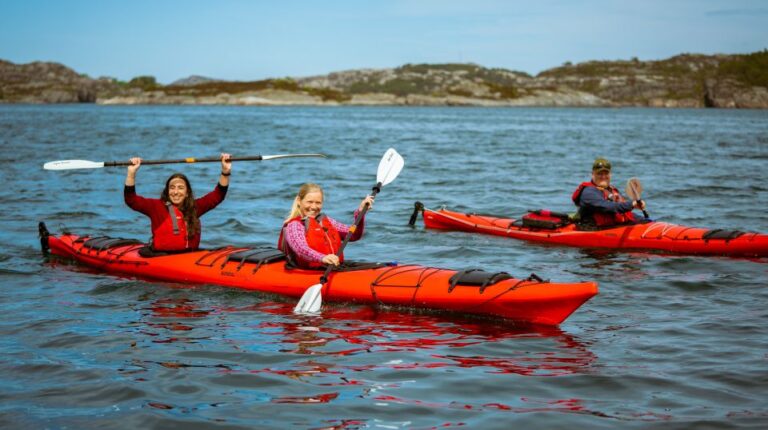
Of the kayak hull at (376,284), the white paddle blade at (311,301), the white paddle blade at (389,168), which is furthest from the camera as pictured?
the white paddle blade at (389,168)

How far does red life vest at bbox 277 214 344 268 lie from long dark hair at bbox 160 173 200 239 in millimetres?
1409

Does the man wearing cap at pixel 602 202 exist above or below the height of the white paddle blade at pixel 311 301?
above

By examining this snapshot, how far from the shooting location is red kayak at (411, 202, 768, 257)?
10.6 metres

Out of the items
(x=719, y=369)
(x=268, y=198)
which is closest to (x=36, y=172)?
(x=268, y=198)

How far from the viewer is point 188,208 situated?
9.14 metres

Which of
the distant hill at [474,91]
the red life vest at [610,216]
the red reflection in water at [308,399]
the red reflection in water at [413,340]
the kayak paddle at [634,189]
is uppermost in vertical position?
Result: the distant hill at [474,91]

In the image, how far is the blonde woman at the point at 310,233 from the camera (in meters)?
8.04

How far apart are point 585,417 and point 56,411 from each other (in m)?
3.33

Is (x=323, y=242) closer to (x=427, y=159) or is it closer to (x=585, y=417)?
(x=585, y=417)

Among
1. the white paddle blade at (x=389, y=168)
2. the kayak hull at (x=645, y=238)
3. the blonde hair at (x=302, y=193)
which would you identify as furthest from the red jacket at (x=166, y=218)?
the kayak hull at (x=645, y=238)

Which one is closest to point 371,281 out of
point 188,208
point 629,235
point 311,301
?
point 311,301

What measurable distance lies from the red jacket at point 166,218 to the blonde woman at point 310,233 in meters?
1.30

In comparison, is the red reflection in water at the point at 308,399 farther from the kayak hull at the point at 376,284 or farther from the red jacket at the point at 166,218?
the red jacket at the point at 166,218

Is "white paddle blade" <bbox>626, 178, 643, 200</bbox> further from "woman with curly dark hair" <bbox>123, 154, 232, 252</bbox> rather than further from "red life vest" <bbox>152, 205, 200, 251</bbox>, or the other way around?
"red life vest" <bbox>152, 205, 200, 251</bbox>
